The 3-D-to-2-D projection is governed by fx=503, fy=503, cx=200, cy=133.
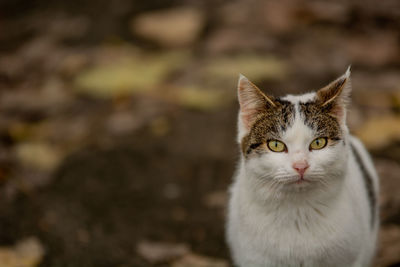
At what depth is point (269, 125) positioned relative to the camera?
7.82 ft

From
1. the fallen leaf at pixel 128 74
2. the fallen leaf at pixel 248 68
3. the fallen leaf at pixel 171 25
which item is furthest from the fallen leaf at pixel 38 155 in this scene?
the fallen leaf at pixel 171 25

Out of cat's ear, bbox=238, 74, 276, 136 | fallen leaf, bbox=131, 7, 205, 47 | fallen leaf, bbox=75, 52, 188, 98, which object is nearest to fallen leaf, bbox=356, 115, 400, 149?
cat's ear, bbox=238, 74, 276, 136

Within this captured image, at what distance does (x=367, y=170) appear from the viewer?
2924 millimetres

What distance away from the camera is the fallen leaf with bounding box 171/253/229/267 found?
3082 millimetres

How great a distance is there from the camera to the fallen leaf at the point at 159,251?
315 centimetres

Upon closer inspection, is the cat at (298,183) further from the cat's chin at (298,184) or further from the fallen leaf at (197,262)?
the fallen leaf at (197,262)

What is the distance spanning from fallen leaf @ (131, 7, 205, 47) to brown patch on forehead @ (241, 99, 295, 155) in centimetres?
324

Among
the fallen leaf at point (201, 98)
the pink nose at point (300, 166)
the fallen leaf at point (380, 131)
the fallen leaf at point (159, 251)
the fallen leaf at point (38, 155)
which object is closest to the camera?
the pink nose at point (300, 166)

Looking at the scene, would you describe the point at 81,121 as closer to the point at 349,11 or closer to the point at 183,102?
the point at 183,102

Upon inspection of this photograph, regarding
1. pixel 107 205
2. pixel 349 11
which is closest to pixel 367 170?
pixel 107 205

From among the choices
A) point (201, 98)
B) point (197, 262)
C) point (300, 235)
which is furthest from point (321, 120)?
point (201, 98)

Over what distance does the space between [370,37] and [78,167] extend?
3333 mm

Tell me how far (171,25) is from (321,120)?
3.71 m

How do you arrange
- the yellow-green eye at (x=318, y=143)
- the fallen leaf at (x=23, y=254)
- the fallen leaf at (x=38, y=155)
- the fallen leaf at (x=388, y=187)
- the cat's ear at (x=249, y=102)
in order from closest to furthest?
the yellow-green eye at (x=318, y=143), the cat's ear at (x=249, y=102), the fallen leaf at (x=23, y=254), the fallen leaf at (x=388, y=187), the fallen leaf at (x=38, y=155)
